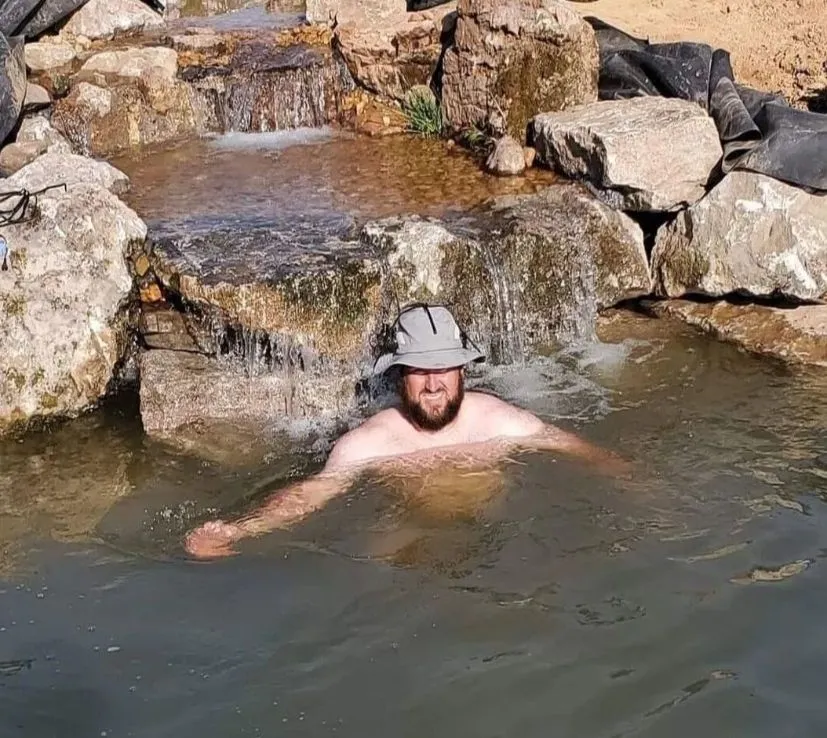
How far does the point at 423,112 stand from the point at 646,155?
254 centimetres

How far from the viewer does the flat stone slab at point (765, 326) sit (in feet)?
21.9

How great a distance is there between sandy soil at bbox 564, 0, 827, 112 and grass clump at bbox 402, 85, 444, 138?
2527 mm

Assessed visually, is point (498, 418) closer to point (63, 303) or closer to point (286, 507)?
point (286, 507)

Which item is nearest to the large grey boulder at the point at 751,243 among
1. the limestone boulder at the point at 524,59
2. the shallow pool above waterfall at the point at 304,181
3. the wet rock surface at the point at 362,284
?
the wet rock surface at the point at 362,284

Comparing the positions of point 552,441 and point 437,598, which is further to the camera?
point 552,441

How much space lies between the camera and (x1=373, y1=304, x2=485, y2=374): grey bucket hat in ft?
15.3

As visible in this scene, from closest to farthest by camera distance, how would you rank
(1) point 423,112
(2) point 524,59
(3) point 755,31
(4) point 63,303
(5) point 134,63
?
(4) point 63,303, (2) point 524,59, (1) point 423,112, (5) point 134,63, (3) point 755,31

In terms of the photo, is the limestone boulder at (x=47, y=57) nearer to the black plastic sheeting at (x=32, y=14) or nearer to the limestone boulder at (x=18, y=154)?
the black plastic sheeting at (x=32, y=14)

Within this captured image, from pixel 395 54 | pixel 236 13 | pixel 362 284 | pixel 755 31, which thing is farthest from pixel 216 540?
pixel 236 13

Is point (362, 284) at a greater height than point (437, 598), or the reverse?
point (362, 284)

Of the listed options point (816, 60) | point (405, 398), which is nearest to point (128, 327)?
point (405, 398)

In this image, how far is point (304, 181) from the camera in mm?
8219

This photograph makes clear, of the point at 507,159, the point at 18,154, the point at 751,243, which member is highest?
the point at 18,154

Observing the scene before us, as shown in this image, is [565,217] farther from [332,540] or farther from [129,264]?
[332,540]
